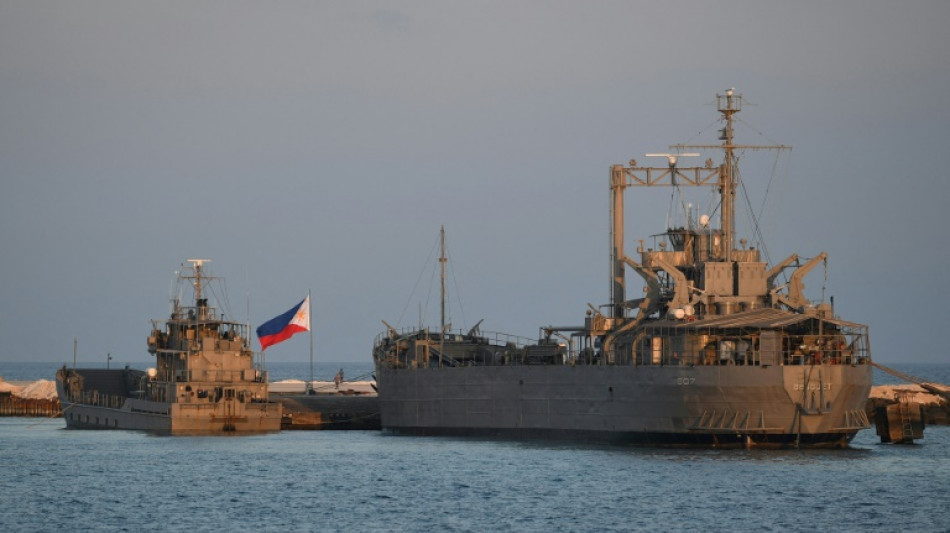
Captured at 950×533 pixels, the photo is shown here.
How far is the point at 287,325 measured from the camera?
85375 mm

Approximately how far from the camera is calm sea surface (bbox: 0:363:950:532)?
163 ft

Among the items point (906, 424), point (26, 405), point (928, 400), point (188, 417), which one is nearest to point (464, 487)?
point (188, 417)

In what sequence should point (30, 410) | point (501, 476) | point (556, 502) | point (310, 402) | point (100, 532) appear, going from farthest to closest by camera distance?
point (30, 410) < point (310, 402) < point (501, 476) < point (556, 502) < point (100, 532)

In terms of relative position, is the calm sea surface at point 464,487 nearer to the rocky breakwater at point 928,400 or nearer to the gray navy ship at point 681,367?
the gray navy ship at point 681,367

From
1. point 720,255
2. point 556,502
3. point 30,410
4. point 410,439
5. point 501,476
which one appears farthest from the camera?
point 30,410

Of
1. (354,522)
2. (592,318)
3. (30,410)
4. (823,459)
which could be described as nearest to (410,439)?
(592,318)

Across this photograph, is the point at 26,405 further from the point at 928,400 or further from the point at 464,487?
the point at 928,400


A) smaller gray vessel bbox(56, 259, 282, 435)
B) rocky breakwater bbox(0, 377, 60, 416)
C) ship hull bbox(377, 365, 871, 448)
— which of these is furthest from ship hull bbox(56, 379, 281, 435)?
rocky breakwater bbox(0, 377, 60, 416)

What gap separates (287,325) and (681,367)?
2784 centimetres

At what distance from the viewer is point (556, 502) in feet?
176

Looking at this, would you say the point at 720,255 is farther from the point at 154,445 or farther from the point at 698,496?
the point at 154,445

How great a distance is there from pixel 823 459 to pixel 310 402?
37638 millimetres

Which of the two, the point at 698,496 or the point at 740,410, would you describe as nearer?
the point at 698,496

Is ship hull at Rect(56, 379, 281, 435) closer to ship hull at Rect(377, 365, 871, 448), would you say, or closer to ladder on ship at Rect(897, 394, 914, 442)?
ship hull at Rect(377, 365, 871, 448)
